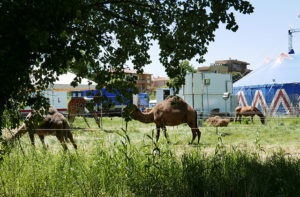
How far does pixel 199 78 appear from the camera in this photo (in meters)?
21.0

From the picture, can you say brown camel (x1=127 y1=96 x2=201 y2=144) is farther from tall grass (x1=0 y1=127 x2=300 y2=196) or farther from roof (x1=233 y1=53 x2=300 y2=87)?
roof (x1=233 y1=53 x2=300 y2=87)

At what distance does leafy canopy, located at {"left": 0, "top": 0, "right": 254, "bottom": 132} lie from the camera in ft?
6.58

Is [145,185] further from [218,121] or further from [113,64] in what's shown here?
[218,121]

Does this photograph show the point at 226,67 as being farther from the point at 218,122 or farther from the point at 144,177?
the point at 144,177

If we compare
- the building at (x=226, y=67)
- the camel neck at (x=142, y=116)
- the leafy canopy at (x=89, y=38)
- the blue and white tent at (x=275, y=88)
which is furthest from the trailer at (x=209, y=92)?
the building at (x=226, y=67)

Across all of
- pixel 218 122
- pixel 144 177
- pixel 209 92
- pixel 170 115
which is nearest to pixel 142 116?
pixel 170 115

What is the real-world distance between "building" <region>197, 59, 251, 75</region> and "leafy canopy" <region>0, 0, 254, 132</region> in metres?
81.7

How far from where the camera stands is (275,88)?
21906 mm

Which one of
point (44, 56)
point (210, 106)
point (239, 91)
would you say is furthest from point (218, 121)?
point (44, 56)

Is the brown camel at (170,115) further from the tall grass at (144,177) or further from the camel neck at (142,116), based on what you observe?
the tall grass at (144,177)

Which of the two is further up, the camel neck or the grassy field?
the camel neck

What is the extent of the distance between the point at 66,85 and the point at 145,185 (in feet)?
73.1

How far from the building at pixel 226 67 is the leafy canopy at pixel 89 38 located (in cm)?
8171

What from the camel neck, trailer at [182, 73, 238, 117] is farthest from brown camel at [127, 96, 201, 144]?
trailer at [182, 73, 238, 117]
